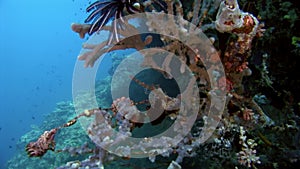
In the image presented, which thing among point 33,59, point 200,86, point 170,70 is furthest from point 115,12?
point 33,59

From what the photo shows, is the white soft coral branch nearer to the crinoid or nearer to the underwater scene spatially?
the underwater scene

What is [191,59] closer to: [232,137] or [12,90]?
[232,137]

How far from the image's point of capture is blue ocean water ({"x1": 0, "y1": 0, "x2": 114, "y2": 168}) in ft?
154

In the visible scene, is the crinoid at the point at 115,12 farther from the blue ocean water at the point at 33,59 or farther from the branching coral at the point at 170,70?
the blue ocean water at the point at 33,59

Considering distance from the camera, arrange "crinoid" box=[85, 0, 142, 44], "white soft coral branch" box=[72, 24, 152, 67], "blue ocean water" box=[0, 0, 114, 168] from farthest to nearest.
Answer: "blue ocean water" box=[0, 0, 114, 168] → "white soft coral branch" box=[72, 24, 152, 67] → "crinoid" box=[85, 0, 142, 44]

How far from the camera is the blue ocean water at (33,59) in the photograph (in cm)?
4684

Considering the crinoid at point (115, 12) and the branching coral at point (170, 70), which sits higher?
the crinoid at point (115, 12)

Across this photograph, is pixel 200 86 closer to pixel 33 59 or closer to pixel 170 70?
pixel 170 70

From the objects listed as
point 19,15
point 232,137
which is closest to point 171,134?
point 232,137

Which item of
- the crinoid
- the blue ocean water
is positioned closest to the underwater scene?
the crinoid

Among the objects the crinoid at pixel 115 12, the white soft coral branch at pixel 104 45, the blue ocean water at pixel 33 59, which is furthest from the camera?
the blue ocean water at pixel 33 59

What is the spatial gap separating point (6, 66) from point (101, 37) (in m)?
95.0

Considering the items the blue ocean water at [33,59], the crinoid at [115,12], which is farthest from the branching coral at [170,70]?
the blue ocean water at [33,59]

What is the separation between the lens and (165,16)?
269 cm
